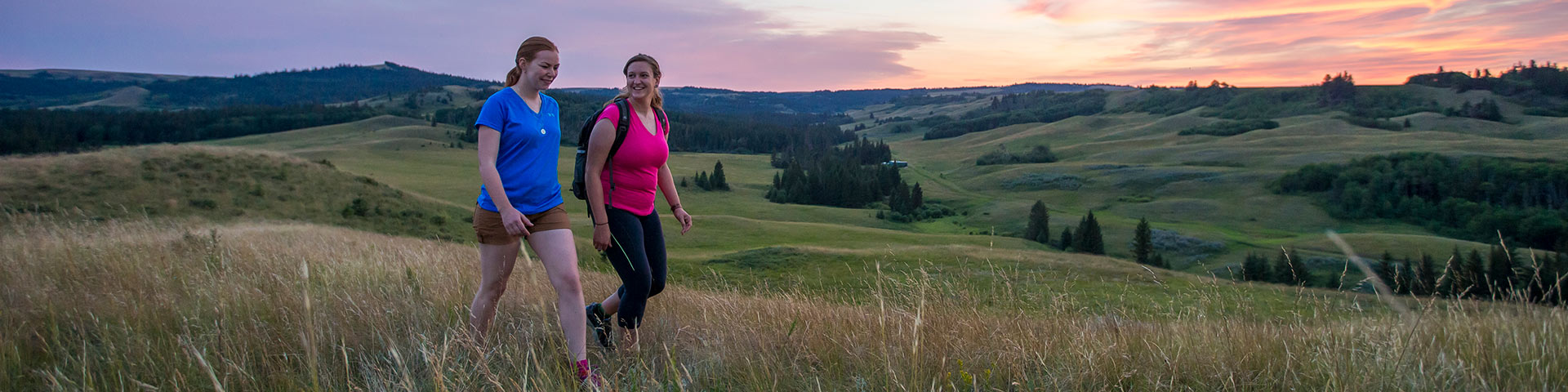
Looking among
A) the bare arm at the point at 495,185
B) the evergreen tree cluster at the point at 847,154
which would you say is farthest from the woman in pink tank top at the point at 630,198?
the evergreen tree cluster at the point at 847,154

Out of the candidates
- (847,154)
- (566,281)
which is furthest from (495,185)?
(847,154)

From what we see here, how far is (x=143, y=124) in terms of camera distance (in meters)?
120

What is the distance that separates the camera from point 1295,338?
3.51 m

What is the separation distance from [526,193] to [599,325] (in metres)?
0.94

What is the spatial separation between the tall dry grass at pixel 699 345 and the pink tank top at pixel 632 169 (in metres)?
0.68

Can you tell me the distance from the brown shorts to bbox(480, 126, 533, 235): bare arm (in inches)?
4.2

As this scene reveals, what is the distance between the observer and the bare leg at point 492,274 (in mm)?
3736

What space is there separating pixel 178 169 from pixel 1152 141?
16149cm

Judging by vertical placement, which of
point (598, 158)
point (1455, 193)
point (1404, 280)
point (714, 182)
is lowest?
point (714, 182)

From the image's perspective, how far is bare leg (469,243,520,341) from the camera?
374 cm

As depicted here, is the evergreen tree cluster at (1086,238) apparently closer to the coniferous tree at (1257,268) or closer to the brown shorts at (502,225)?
the coniferous tree at (1257,268)

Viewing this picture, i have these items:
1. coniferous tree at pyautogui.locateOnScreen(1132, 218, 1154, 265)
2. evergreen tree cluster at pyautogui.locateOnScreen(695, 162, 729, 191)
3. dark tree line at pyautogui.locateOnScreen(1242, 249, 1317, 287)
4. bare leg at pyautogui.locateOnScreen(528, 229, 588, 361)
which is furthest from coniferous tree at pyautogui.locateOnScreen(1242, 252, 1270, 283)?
evergreen tree cluster at pyautogui.locateOnScreen(695, 162, 729, 191)

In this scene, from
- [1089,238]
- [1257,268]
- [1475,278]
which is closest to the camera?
[1475,278]

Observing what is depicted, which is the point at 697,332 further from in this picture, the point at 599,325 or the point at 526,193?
the point at 526,193
